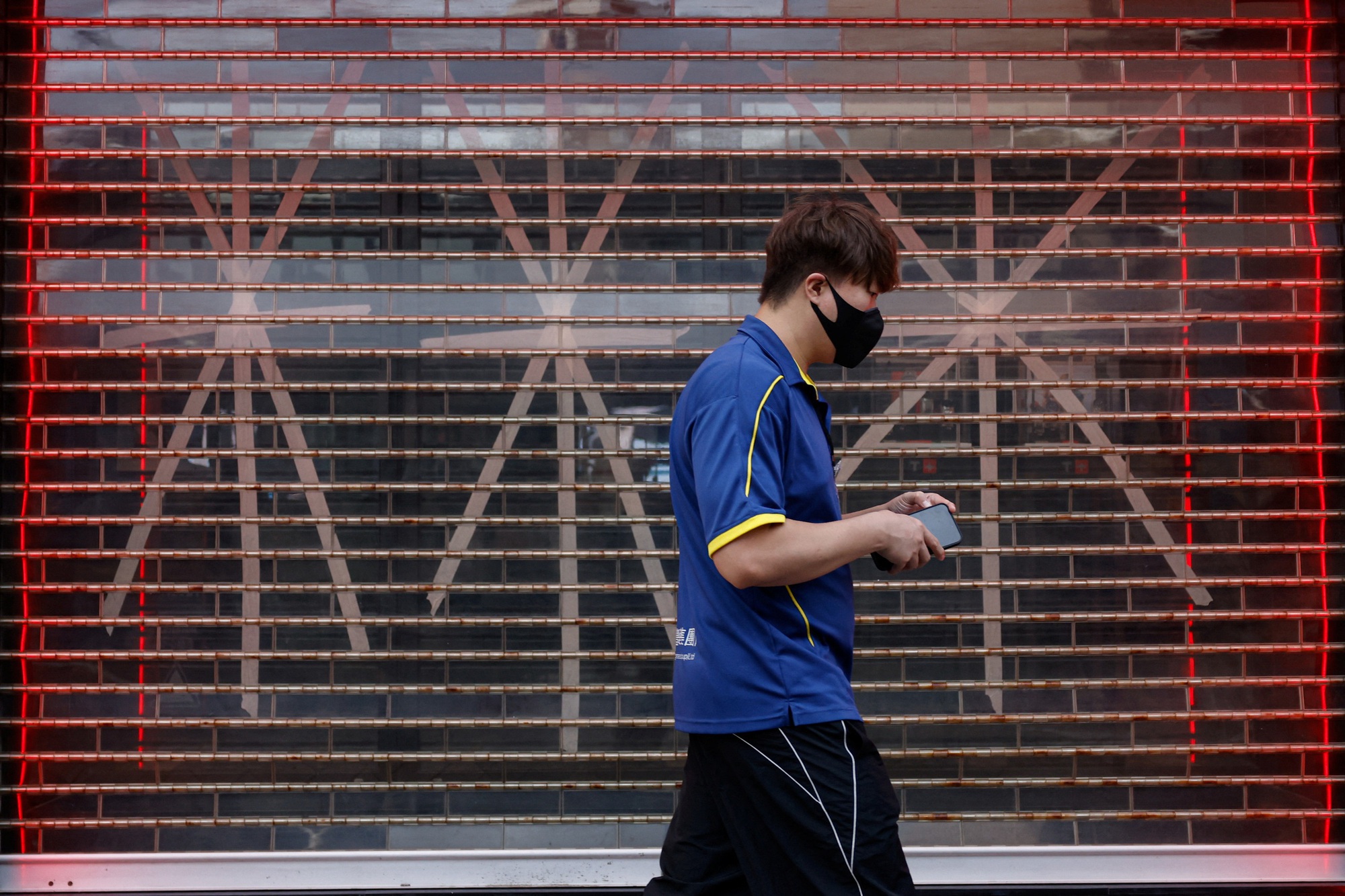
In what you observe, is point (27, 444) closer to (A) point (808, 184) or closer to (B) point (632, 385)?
(B) point (632, 385)

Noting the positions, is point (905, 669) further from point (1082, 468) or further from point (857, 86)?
point (857, 86)

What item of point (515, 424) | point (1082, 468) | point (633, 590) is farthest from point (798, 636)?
point (1082, 468)

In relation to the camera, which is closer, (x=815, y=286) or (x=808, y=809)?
(x=808, y=809)

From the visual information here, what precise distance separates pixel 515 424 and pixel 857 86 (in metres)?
2.01

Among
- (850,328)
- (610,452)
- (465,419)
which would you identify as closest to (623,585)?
(610,452)

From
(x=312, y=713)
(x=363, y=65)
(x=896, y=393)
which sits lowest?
(x=312, y=713)

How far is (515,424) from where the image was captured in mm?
3896

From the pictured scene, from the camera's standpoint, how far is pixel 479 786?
3885mm

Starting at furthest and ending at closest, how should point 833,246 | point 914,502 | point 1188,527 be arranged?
point 1188,527 < point 914,502 < point 833,246

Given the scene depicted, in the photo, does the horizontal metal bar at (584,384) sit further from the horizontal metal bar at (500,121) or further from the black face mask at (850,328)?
the black face mask at (850,328)

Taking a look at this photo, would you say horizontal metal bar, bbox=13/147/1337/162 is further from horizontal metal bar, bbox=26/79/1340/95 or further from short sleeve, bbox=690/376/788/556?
short sleeve, bbox=690/376/788/556

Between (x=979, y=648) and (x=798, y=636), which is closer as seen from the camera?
(x=798, y=636)

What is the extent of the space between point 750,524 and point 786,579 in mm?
155

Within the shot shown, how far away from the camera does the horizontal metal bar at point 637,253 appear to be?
391 cm
